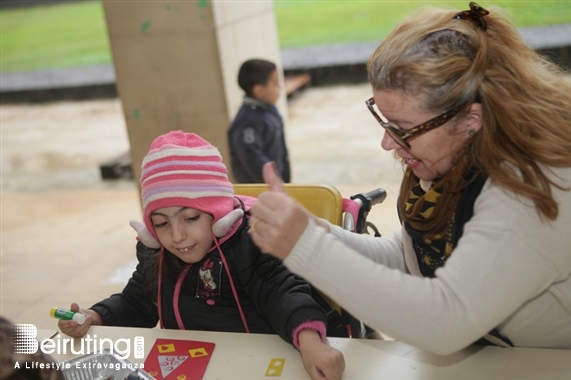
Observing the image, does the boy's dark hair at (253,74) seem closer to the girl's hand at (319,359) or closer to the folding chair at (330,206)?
the folding chair at (330,206)

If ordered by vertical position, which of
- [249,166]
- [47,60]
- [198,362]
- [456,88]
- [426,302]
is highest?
[456,88]

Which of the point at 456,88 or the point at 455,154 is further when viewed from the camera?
the point at 455,154

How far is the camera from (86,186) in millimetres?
6855

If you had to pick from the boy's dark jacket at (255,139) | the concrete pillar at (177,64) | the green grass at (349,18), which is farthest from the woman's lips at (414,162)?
the green grass at (349,18)

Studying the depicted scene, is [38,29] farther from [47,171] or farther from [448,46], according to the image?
[448,46]

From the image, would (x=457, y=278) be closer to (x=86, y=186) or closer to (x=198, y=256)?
(x=198, y=256)

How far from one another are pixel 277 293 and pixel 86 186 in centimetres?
529

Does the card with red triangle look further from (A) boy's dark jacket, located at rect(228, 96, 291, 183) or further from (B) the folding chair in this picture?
(A) boy's dark jacket, located at rect(228, 96, 291, 183)

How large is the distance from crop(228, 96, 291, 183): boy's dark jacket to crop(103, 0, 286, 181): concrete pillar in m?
0.54

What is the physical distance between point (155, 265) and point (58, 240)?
11.2 ft

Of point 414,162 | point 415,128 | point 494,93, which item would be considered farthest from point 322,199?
point 494,93

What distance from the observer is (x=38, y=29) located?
68.7 ft

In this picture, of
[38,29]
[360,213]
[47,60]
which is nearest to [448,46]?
[360,213]

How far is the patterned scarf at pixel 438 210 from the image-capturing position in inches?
60.5
